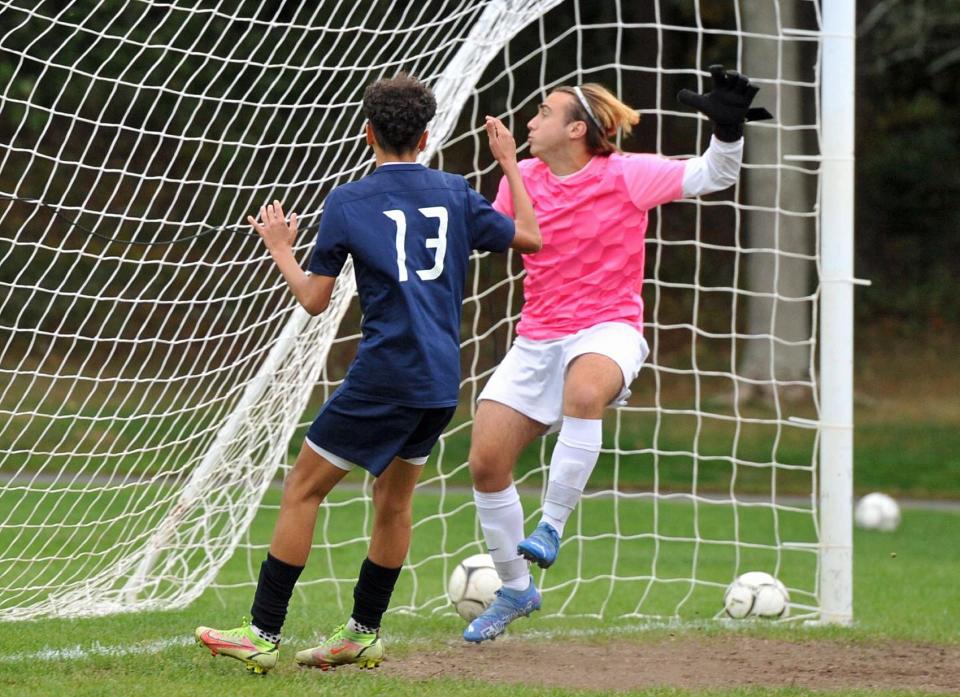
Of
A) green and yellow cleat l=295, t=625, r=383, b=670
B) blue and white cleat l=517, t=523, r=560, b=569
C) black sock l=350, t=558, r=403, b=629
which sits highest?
blue and white cleat l=517, t=523, r=560, b=569

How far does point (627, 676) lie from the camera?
4734mm

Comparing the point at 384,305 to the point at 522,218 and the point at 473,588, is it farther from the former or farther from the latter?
the point at 473,588

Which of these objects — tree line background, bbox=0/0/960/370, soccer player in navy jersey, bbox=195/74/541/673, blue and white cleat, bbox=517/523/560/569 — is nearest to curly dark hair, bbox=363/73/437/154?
soccer player in navy jersey, bbox=195/74/541/673

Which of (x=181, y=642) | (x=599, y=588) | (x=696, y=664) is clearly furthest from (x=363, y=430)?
(x=599, y=588)

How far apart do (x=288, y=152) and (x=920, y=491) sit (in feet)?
25.5

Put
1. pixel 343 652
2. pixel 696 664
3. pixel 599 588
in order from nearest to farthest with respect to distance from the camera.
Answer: pixel 343 652, pixel 696 664, pixel 599 588

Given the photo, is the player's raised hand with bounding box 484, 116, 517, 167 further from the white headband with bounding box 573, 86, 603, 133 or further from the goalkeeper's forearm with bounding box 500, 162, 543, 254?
the white headband with bounding box 573, 86, 603, 133

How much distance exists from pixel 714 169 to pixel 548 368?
0.96 m

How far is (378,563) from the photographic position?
4.48 m

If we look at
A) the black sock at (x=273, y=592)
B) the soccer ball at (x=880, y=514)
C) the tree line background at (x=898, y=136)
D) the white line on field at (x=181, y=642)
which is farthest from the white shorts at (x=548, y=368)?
the tree line background at (x=898, y=136)

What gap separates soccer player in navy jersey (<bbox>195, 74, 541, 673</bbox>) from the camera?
4.20m

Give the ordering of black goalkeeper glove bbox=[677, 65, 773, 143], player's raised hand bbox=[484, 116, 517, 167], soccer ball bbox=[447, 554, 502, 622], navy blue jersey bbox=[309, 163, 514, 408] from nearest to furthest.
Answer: navy blue jersey bbox=[309, 163, 514, 408] → player's raised hand bbox=[484, 116, 517, 167] → black goalkeeper glove bbox=[677, 65, 773, 143] → soccer ball bbox=[447, 554, 502, 622]

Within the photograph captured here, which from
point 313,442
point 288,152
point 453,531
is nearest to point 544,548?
point 313,442

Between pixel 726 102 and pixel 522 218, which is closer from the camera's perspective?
pixel 522 218
